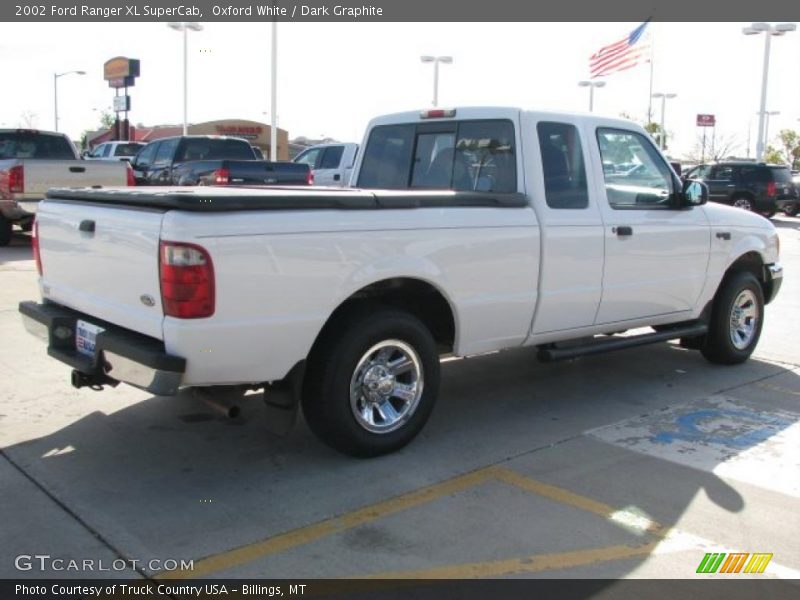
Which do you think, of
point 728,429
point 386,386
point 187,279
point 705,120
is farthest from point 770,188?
point 705,120

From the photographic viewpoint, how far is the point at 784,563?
3.55 meters

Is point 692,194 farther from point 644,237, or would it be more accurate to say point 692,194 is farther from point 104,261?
point 104,261

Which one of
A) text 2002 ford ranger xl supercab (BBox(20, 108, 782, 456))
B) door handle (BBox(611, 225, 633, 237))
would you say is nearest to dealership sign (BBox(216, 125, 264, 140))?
text 2002 ford ranger xl supercab (BBox(20, 108, 782, 456))

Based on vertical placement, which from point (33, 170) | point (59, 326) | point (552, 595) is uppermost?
point (33, 170)

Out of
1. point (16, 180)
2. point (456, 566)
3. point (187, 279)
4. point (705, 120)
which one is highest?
point (705, 120)

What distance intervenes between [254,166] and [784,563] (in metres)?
11.9

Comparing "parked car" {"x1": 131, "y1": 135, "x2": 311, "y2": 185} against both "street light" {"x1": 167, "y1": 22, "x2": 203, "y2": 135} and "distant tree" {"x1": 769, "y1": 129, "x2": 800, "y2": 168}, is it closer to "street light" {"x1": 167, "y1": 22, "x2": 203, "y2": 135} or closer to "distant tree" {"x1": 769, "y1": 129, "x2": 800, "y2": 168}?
"street light" {"x1": 167, "y1": 22, "x2": 203, "y2": 135}

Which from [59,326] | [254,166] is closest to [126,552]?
[59,326]

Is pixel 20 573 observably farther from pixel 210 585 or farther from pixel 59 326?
pixel 59 326

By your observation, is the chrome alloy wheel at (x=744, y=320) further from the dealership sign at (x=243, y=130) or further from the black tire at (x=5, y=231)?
the dealership sign at (x=243, y=130)

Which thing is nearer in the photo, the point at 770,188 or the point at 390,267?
the point at 390,267

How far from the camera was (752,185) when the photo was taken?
24.9 metres

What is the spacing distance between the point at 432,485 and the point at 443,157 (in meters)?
2.51

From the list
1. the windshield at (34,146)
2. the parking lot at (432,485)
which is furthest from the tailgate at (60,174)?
the parking lot at (432,485)
